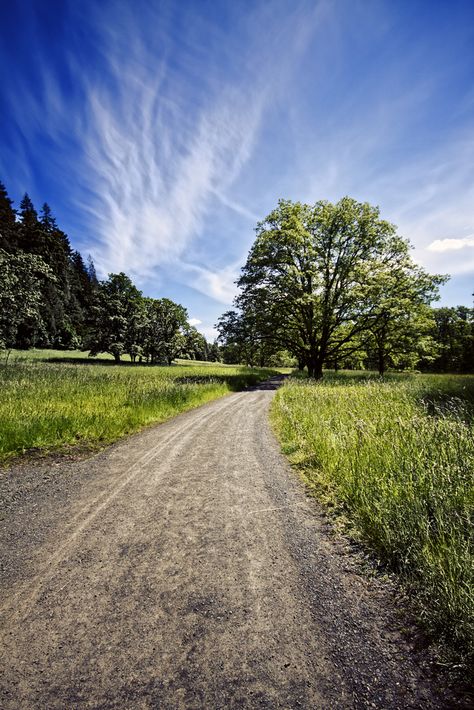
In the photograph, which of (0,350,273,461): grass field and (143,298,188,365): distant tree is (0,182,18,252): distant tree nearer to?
(143,298,188,365): distant tree

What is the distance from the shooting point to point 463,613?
232 centimetres

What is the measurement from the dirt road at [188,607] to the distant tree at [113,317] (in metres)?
46.5

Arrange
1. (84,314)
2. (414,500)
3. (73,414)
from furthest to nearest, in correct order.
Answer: (84,314) < (73,414) < (414,500)

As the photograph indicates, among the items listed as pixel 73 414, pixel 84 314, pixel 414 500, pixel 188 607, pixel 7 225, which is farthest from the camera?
pixel 84 314

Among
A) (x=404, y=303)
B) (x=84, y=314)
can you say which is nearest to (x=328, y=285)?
(x=404, y=303)

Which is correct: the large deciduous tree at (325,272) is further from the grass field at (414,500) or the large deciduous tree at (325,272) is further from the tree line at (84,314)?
the tree line at (84,314)

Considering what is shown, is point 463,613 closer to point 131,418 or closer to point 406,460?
point 406,460

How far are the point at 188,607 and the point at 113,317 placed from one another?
49838mm

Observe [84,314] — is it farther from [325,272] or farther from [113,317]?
[325,272]

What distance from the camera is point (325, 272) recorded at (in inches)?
1034

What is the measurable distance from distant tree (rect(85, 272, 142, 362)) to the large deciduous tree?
2973 cm

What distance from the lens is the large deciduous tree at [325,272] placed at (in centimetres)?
2433

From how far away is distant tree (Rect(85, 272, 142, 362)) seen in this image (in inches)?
1880

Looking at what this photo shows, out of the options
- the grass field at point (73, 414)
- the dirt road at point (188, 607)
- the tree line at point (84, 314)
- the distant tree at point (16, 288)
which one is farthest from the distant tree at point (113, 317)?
the dirt road at point (188, 607)
